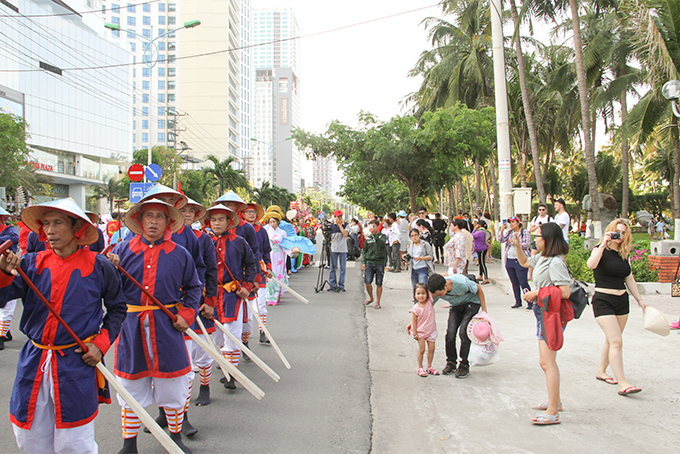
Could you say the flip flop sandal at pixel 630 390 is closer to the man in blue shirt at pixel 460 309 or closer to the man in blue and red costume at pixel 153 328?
the man in blue shirt at pixel 460 309

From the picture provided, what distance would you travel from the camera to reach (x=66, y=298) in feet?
9.27

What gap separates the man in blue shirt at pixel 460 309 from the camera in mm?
5562

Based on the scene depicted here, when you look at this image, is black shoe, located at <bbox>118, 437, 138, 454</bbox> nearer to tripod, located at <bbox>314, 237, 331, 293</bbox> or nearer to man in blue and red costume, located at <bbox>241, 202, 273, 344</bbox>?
man in blue and red costume, located at <bbox>241, 202, 273, 344</bbox>

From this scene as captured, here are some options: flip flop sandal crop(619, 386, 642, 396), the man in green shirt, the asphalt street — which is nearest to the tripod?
the man in green shirt

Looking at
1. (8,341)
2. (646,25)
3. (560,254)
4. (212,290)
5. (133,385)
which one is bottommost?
(8,341)

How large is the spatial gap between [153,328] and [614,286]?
4.35 metres

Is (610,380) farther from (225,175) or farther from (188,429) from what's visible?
(225,175)

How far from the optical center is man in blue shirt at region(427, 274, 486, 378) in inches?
219

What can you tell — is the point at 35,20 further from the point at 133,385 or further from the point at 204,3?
the point at 133,385

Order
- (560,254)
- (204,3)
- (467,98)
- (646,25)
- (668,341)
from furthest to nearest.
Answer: (204,3)
(467,98)
(646,25)
(668,341)
(560,254)

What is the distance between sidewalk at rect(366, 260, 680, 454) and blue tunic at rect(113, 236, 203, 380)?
171 centimetres

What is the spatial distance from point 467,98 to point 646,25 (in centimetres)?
1506

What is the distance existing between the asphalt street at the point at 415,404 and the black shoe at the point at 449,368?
0.55 ft

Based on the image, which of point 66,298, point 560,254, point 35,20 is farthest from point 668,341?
point 35,20
